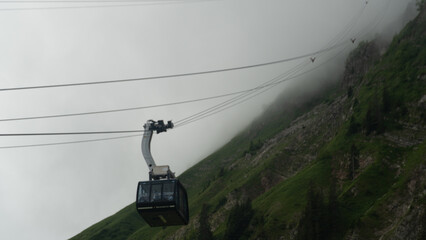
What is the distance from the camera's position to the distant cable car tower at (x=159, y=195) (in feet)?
150

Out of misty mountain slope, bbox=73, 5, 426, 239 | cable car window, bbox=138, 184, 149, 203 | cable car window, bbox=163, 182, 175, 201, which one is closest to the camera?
cable car window, bbox=163, 182, 175, 201

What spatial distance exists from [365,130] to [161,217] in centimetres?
12627

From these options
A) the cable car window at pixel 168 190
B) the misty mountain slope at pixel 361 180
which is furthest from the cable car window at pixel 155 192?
the misty mountain slope at pixel 361 180

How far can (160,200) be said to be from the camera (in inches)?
1801

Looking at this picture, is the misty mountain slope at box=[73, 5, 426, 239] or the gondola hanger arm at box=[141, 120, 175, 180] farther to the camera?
the misty mountain slope at box=[73, 5, 426, 239]

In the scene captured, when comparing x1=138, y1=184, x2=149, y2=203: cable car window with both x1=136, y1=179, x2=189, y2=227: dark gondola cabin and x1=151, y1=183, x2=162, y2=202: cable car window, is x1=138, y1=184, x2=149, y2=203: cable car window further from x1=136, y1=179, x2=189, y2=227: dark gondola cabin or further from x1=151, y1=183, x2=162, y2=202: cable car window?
x1=151, y1=183, x2=162, y2=202: cable car window

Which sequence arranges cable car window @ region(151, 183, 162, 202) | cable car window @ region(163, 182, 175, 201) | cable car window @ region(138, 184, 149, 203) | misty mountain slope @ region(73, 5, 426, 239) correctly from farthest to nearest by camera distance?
misty mountain slope @ region(73, 5, 426, 239) → cable car window @ region(138, 184, 149, 203) → cable car window @ region(151, 183, 162, 202) → cable car window @ region(163, 182, 175, 201)

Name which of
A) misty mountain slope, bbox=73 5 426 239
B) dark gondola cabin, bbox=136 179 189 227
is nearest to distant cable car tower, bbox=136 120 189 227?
dark gondola cabin, bbox=136 179 189 227

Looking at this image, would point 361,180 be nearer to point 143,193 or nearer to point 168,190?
point 168,190

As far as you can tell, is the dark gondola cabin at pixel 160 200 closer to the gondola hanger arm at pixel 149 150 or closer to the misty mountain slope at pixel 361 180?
the gondola hanger arm at pixel 149 150

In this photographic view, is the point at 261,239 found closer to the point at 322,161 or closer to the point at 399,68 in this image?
the point at 322,161

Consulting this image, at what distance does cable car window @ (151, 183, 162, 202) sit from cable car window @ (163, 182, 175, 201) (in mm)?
545

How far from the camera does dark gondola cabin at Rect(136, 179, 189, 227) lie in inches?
1801

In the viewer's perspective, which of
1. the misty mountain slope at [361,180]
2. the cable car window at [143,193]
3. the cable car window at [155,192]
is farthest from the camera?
the misty mountain slope at [361,180]
